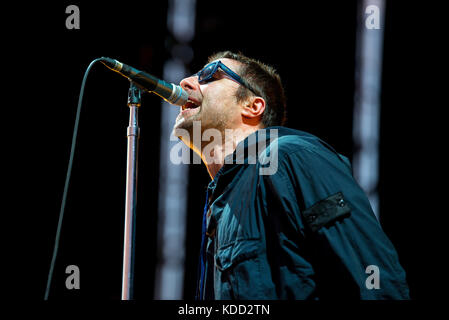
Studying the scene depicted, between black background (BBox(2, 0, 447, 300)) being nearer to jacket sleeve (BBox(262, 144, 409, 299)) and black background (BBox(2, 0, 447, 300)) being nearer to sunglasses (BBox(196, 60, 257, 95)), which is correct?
sunglasses (BBox(196, 60, 257, 95))

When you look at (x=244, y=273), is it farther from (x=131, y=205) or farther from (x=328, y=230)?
(x=131, y=205)

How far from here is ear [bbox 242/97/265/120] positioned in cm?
221

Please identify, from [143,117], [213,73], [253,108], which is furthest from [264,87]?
[143,117]

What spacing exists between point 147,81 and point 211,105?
1.92ft

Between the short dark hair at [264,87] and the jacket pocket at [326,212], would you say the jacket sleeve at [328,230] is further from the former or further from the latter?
the short dark hair at [264,87]

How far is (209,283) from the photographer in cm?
168

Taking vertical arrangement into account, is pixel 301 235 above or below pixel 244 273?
above

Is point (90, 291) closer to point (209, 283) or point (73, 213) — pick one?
point (73, 213)

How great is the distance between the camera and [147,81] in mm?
1603

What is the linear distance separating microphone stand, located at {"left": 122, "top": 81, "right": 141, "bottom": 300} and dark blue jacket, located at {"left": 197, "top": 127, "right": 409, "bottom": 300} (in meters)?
0.30

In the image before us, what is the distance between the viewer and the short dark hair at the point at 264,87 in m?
2.27

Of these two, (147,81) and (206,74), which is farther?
(206,74)

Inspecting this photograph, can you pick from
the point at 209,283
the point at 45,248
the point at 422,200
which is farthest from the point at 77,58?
the point at 422,200
